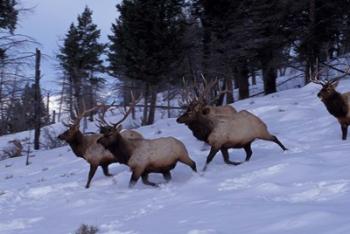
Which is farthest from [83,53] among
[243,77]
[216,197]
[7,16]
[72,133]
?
[216,197]

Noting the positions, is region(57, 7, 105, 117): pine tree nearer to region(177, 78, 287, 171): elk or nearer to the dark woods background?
the dark woods background

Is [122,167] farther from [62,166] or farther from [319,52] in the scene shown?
[319,52]

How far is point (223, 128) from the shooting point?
429 inches

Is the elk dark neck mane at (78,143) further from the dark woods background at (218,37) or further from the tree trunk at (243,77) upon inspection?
the tree trunk at (243,77)

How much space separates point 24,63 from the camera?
2022 centimetres

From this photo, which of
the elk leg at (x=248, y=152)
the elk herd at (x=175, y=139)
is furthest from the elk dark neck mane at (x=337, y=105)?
the elk leg at (x=248, y=152)

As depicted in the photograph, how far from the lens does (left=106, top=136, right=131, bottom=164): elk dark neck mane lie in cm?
1030

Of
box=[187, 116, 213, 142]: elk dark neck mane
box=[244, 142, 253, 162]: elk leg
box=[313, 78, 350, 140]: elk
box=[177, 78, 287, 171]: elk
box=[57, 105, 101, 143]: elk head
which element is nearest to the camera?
box=[177, 78, 287, 171]: elk

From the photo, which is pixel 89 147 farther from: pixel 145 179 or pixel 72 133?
pixel 145 179

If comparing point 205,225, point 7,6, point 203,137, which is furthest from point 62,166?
point 205,225

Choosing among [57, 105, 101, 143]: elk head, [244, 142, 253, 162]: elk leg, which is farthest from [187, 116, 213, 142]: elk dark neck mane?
[57, 105, 101, 143]: elk head

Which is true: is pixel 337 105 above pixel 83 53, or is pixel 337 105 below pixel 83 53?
below

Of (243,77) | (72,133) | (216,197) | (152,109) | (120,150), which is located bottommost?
(216,197)

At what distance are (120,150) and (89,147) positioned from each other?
4.73ft
